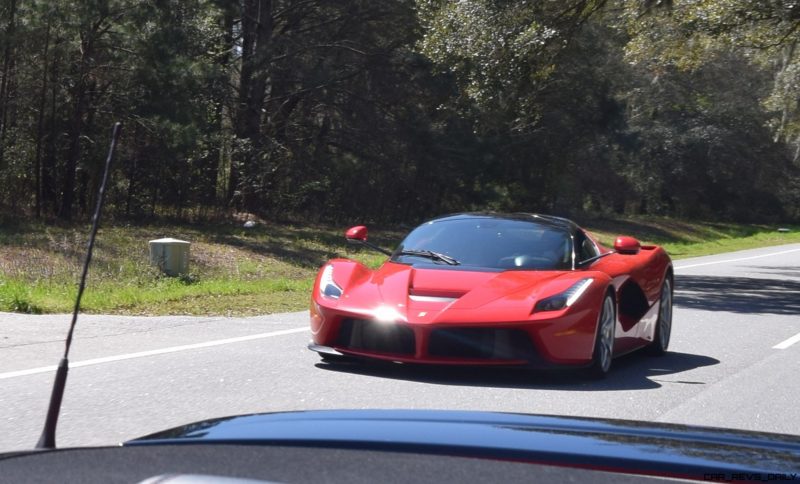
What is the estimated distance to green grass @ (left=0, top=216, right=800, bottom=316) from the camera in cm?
1284

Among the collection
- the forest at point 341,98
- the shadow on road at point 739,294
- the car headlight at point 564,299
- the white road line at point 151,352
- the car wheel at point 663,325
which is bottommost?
the white road line at point 151,352

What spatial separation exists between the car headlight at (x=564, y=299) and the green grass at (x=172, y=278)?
560 cm

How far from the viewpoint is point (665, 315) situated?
974 cm

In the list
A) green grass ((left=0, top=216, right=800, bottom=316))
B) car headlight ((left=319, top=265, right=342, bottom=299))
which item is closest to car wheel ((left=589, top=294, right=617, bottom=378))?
car headlight ((left=319, top=265, right=342, bottom=299))

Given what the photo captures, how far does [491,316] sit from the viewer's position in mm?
7504

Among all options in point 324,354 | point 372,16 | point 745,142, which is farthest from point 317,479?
point 745,142

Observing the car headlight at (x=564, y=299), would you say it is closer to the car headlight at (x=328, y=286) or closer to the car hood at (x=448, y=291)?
the car hood at (x=448, y=291)

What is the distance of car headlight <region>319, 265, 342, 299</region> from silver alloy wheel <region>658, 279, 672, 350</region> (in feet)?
10.2

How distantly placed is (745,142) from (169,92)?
32383mm

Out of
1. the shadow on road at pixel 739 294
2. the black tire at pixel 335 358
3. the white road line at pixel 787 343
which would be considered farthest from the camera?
the shadow on road at pixel 739 294

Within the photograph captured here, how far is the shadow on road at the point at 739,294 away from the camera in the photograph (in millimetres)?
14797

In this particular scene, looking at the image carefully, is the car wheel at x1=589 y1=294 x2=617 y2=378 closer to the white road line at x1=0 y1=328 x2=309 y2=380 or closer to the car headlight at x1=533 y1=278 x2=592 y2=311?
the car headlight at x1=533 y1=278 x2=592 y2=311

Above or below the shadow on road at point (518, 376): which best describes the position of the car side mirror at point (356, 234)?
above

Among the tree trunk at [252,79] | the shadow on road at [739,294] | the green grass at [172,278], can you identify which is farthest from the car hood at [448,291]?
the tree trunk at [252,79]
